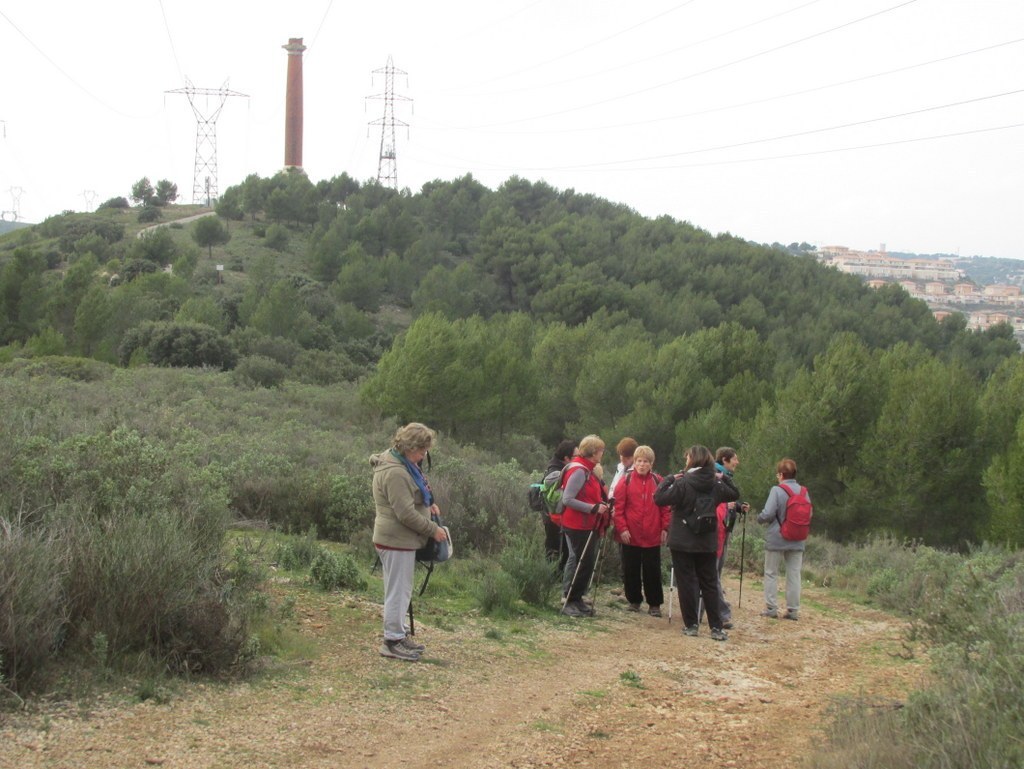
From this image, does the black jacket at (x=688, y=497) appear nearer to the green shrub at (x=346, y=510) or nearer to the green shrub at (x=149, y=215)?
the green shrub at (x=346, y=510)

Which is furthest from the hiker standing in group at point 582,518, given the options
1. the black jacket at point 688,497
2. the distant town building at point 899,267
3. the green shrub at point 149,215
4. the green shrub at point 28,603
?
the distant town building at point 899,267

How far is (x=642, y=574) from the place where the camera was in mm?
9719

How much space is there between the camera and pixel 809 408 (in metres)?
29.4

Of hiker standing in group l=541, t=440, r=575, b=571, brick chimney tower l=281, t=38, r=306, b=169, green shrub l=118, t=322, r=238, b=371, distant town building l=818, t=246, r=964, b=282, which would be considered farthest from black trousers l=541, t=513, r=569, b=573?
distant town building l=818, t=246, r=964, b=282

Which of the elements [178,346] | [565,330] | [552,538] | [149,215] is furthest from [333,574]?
[149,215]

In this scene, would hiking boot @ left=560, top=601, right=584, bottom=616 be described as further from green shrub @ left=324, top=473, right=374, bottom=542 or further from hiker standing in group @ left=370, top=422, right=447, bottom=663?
green shrub @ left=324, top=473, right=374, bottom=542

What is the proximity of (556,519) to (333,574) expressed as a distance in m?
2.11

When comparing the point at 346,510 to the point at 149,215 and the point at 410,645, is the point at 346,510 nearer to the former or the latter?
the point at 410,645

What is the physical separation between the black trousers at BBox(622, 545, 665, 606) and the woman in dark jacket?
1.78 feet

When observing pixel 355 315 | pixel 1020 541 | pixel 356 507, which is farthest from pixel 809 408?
pixel 355 315

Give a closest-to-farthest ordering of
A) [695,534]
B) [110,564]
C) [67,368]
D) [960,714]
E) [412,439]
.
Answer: [960,714]
[110,564]
[412,439]
[695,534]
[67,368]

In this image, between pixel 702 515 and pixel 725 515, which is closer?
pixel 702 515

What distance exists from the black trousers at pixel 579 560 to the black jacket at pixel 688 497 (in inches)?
27.1

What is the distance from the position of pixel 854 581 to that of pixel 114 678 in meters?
9.89
